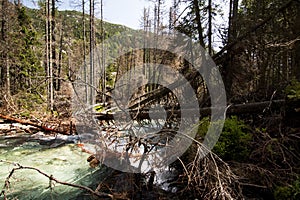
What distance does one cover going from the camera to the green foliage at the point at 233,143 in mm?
4574

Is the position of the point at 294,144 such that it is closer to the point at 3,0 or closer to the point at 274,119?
the point at 274,119

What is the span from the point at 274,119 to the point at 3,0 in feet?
64.8

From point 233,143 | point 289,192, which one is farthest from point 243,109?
point 289,192

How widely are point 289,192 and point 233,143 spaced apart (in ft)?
4.47

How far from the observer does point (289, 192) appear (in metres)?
3.47

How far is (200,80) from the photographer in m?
6.76

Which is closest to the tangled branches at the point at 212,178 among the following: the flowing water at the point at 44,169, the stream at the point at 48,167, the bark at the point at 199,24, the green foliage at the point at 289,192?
the green foliage at the point at 289,192

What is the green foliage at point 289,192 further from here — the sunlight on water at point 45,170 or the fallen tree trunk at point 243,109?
the sunlight on water at point 45,170

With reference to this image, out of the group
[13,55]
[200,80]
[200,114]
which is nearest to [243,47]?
[200,80]

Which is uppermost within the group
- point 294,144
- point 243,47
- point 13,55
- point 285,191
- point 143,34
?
point 143,34

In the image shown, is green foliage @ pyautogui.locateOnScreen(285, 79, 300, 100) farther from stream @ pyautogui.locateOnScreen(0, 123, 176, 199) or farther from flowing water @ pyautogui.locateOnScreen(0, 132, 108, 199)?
flowing water @ pyautogui.locateOnScreen(0, 132, 108, 199)

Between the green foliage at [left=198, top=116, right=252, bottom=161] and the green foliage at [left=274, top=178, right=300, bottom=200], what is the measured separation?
1007 mm

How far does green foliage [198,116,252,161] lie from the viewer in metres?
4.57

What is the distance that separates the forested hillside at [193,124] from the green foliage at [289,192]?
0.05 ft
